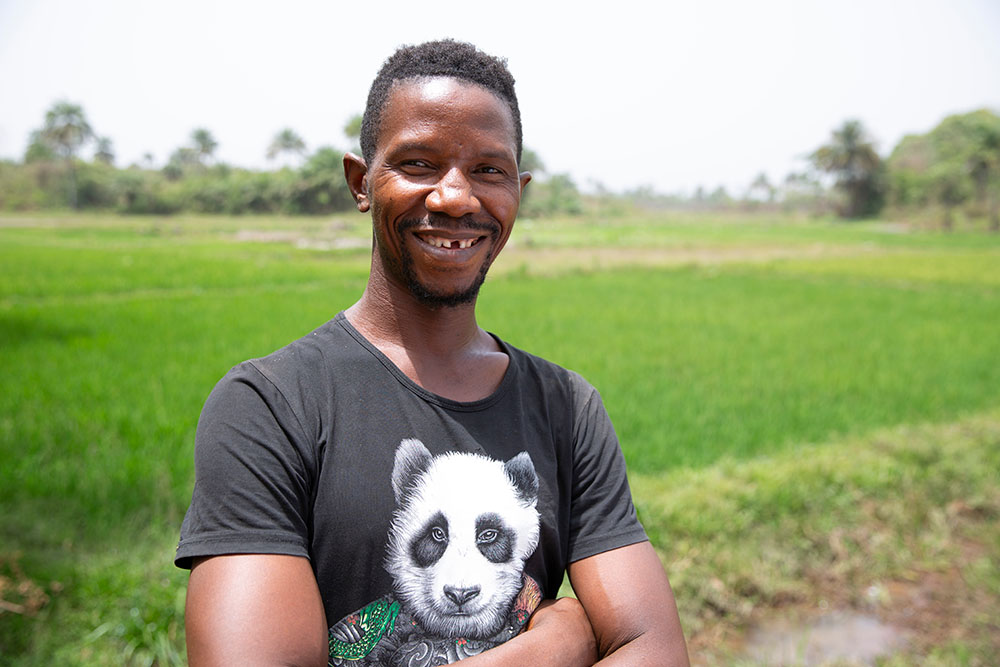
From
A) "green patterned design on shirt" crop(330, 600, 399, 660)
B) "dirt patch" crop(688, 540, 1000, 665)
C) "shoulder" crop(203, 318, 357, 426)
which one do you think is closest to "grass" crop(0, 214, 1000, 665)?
"dirt patch" crop(688, 540, 1000, 665)

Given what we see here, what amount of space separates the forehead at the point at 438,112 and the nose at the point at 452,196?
62 mm

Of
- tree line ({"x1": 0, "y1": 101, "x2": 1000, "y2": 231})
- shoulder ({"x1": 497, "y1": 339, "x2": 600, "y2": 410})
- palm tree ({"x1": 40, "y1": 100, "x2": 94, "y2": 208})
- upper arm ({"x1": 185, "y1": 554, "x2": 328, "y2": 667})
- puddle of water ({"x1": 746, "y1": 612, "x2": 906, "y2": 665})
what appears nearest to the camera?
upper arm ({"x1": 185, "y1": 554, "x2": 328, "y2": 667})

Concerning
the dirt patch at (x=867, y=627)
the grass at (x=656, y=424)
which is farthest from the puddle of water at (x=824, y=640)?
the grass at (x=656, y=424)

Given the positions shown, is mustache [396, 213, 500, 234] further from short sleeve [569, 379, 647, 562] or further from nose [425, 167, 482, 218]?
short sleeve [569, 379, 647, 562]

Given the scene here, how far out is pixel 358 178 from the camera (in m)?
1.32

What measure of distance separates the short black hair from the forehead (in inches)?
0.5

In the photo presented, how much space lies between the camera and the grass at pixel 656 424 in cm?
339

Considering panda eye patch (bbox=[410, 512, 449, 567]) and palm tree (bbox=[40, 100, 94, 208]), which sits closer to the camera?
panda eye patch (bbox=[410, 512, 449, 567])

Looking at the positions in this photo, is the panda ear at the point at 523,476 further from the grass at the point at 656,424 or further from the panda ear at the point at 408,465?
the grass at the point at 656,424

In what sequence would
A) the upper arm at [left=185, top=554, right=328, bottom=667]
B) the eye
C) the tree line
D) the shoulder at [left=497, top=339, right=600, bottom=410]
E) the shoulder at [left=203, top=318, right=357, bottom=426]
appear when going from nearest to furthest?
the upper arm at [left=185, top=554, right=328, bottom=667] < the shoulder at [left=203, top=318, right=357, bottom=426] < the eye < the shoulder at [left=497, top=339, right=600, bottom=410] < the tree line

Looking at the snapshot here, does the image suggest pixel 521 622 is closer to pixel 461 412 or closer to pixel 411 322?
pixel 461 412

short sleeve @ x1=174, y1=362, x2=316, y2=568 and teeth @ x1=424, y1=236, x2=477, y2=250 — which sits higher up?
teeth @ x1=424, y1=236, x2=477, y2=250

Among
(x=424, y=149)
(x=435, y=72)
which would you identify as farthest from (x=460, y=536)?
(x=435, y=72)

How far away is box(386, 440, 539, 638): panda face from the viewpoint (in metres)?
1.13
